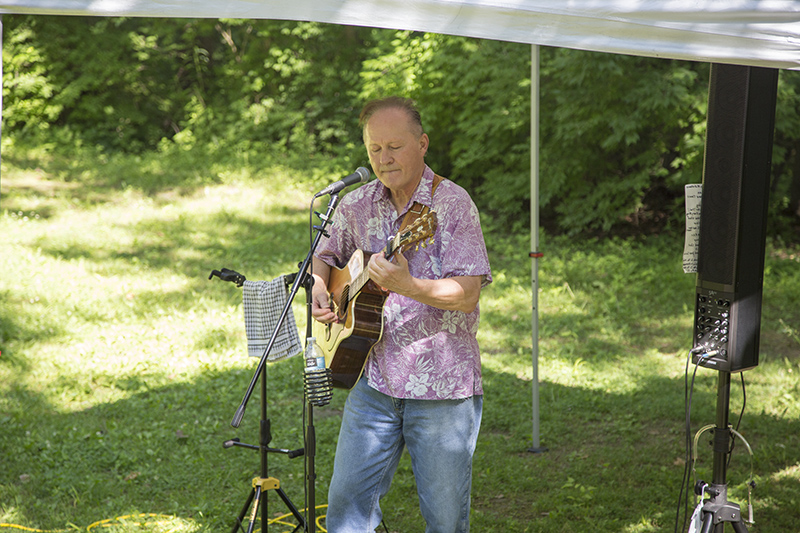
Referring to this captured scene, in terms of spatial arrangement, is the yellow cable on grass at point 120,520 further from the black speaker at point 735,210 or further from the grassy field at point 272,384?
the black speaker at point 735,210

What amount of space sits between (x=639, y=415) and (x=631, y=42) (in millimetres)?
3133

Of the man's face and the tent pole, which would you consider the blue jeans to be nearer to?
the man's face

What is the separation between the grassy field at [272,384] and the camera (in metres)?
3.56

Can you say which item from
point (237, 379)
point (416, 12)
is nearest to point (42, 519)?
point (237, 379)

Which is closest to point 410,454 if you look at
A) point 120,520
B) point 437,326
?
point 437,326

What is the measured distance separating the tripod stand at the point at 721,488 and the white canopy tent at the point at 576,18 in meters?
1.06

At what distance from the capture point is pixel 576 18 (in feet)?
6.48

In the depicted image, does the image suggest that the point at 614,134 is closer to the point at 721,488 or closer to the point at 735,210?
the point at 735,210

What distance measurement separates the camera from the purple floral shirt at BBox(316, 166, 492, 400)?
2.22m

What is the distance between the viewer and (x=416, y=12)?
203cm

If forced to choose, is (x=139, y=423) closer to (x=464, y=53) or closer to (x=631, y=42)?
(x=631, y=42)

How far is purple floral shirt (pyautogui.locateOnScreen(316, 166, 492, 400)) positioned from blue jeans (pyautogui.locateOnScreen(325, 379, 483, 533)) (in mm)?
62

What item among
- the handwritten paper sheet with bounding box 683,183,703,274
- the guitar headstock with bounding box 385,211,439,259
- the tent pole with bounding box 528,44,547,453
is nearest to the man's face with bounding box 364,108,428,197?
the guitar headstock with bounding box 385,211,439,259

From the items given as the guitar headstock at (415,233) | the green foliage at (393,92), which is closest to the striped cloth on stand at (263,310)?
the guitar headstock at (415,233)
